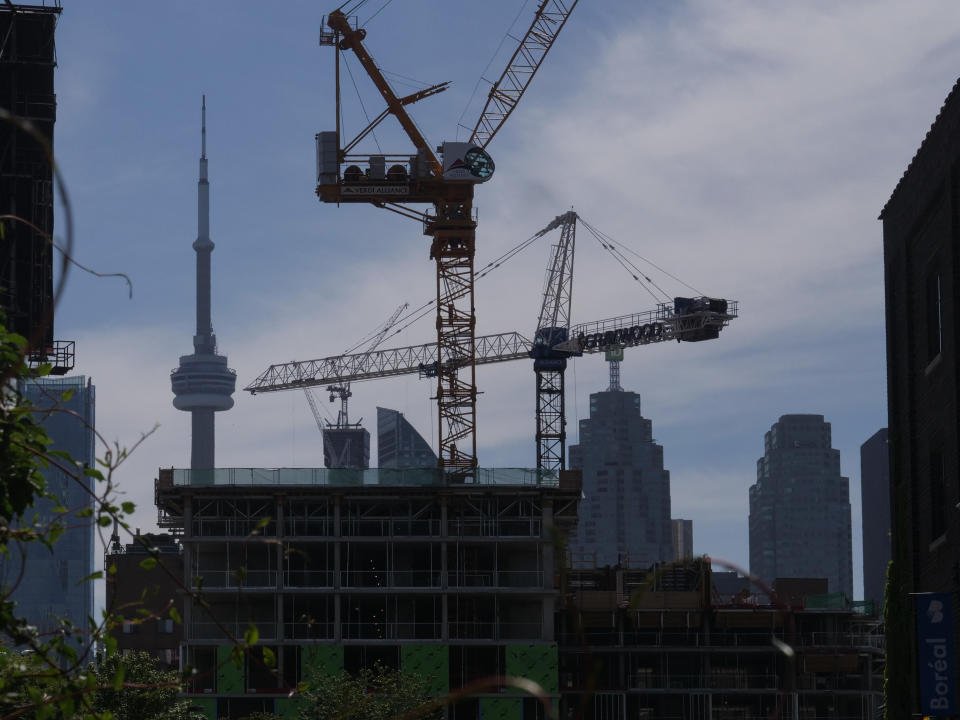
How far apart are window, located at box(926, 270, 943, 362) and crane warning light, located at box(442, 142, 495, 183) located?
104126 mm

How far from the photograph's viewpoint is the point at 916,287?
50188 millimetres

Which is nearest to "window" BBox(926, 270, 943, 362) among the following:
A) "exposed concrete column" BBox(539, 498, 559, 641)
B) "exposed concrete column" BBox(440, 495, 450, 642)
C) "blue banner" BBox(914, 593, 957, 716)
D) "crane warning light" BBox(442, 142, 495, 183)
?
"blue banner" BBox(914, 593, 957, 716)

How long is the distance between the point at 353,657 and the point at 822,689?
3699 cm

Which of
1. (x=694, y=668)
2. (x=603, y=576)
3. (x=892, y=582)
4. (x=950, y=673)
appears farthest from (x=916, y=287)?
(x=603, y=576)

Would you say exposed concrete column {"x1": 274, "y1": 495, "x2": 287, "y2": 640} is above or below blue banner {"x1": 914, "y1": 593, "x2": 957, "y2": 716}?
above

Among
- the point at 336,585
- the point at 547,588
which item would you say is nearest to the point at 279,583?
the point at 336,585

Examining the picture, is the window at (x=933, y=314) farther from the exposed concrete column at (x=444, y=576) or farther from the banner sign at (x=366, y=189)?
the banner sign at (x=366, y=189)

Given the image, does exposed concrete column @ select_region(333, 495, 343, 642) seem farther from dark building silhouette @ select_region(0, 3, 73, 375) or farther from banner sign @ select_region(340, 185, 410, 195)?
banner sign @ select_region(340, 185, 410, 195)

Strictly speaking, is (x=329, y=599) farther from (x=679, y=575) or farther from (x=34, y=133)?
(x=34, y=133)

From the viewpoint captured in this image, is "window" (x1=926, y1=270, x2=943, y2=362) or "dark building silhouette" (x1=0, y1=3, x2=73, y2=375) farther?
"dark building silhouette" (x1=0, y1=3, x2=73, y2=375)

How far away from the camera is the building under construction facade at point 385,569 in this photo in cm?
12488

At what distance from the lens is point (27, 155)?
364 ft

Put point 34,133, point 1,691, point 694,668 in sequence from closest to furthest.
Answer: point 34,133, point 1,691, point 694,668

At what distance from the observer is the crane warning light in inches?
5974
